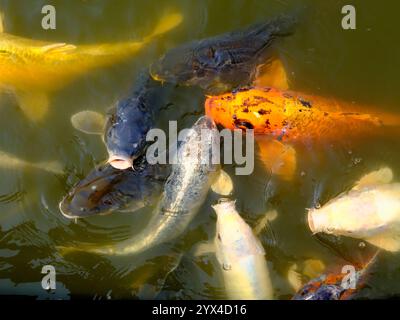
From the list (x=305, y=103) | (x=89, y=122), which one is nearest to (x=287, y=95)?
(x=305, y=103)

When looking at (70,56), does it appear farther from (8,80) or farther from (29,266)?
(29,266)

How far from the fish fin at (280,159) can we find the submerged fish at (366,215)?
1.47ft

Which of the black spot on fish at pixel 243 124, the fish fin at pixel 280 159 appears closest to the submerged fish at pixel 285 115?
the black spot on fish at pixel 243 124

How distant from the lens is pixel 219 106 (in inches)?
171

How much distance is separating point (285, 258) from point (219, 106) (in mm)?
1437

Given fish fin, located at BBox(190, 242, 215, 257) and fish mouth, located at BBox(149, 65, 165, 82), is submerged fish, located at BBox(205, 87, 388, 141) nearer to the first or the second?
fish mouth, located at BBox(149, 65, 165, 82)

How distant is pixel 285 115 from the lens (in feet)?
14.1

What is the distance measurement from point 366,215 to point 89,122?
2.57m

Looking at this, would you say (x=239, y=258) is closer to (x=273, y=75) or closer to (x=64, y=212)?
(x=64, y=212)

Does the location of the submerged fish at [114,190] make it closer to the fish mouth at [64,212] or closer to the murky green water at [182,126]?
the fish mouth at [64,212]

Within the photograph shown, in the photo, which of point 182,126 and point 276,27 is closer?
point 182,126

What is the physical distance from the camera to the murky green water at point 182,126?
4.32 metres

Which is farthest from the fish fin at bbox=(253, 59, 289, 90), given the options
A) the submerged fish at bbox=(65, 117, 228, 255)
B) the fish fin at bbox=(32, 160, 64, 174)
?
the fish fin at bbox=(32, 160, 64, 174)
